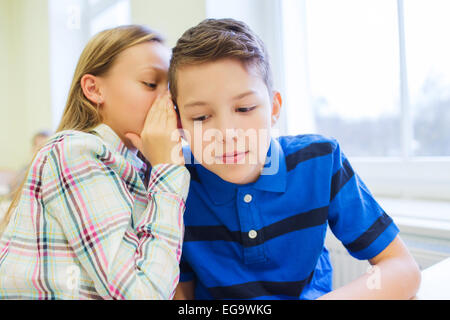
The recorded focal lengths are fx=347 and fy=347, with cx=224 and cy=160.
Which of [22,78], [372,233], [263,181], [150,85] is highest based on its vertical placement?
[22,78]

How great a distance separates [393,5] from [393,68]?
23cm

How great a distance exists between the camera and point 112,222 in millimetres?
606

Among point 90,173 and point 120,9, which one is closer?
point 90,173

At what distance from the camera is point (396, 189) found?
1294 mm

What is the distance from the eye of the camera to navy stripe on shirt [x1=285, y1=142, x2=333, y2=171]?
2.49ft

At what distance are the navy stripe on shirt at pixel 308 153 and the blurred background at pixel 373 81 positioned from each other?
0.43 metres

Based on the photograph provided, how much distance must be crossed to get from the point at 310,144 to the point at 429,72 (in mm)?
773

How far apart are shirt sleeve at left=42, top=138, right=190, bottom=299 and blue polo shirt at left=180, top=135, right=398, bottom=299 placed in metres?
0.13

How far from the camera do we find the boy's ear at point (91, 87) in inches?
33.7

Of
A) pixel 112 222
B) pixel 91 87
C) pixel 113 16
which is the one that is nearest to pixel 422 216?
pixel 112 222

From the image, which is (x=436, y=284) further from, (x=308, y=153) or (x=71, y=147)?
(x=71, y=147)

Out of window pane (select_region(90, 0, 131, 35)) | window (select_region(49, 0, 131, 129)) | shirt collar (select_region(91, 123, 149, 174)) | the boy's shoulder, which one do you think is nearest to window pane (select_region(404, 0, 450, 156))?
the boy's shoulder
